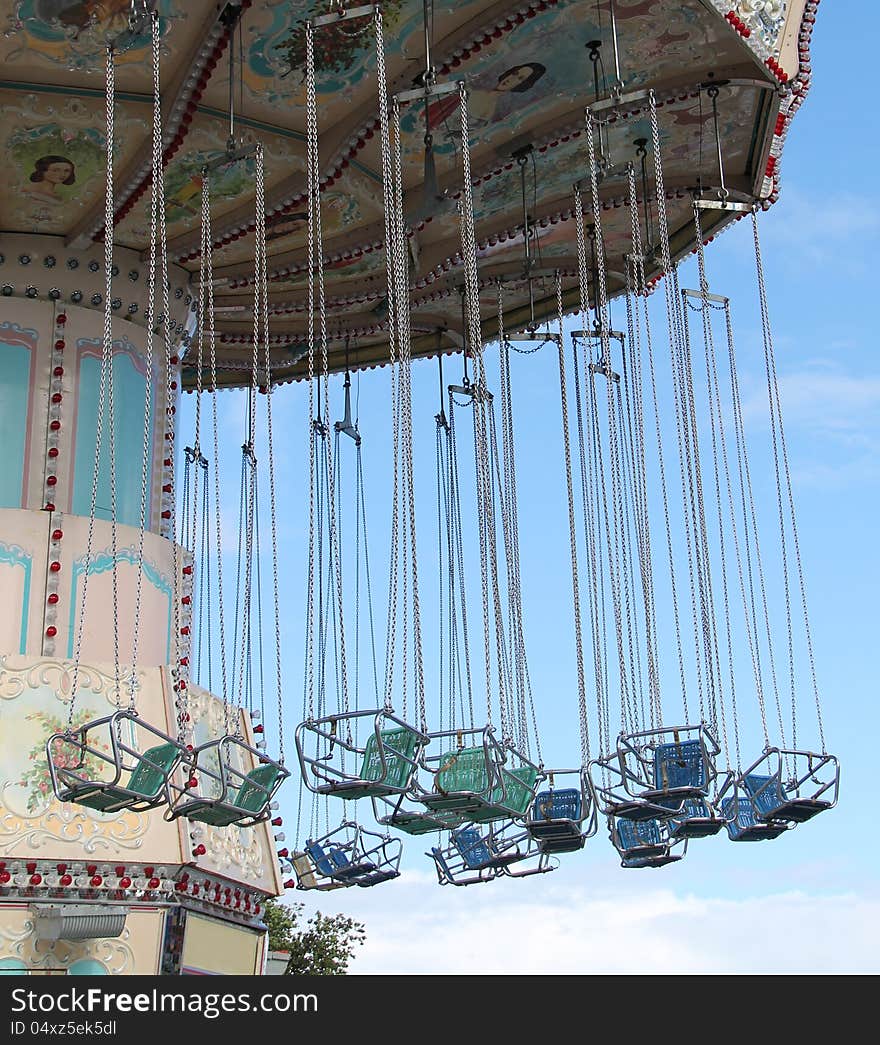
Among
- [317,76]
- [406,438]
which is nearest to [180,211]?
[317,76]

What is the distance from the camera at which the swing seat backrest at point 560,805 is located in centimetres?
1420

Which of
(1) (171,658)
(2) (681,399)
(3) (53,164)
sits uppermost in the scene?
(3) (53,164)

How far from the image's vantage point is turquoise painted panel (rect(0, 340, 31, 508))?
15812mm

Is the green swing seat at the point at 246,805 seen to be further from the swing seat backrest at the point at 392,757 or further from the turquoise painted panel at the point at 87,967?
the turquoise painted panel at the point at 87,967

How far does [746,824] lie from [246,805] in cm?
472

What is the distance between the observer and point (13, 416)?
52.5 ft

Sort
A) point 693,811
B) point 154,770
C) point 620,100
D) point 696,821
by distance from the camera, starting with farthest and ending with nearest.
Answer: point 693,811 < point 696,821 < point 620,100 < point 154,770

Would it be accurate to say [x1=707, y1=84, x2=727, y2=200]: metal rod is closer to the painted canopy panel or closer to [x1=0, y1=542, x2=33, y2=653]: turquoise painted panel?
the painted canopy panel

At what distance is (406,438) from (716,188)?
5964 mm

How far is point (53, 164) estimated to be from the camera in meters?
15.6

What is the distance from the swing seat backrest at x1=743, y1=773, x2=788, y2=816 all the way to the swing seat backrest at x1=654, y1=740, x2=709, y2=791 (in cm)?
100

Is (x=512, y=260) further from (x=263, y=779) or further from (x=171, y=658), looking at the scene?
(x=263, y=779)

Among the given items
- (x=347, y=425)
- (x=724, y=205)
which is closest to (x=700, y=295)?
(x=724, y=205)

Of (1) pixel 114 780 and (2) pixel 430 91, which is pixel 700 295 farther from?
(1) pixel 114 780
